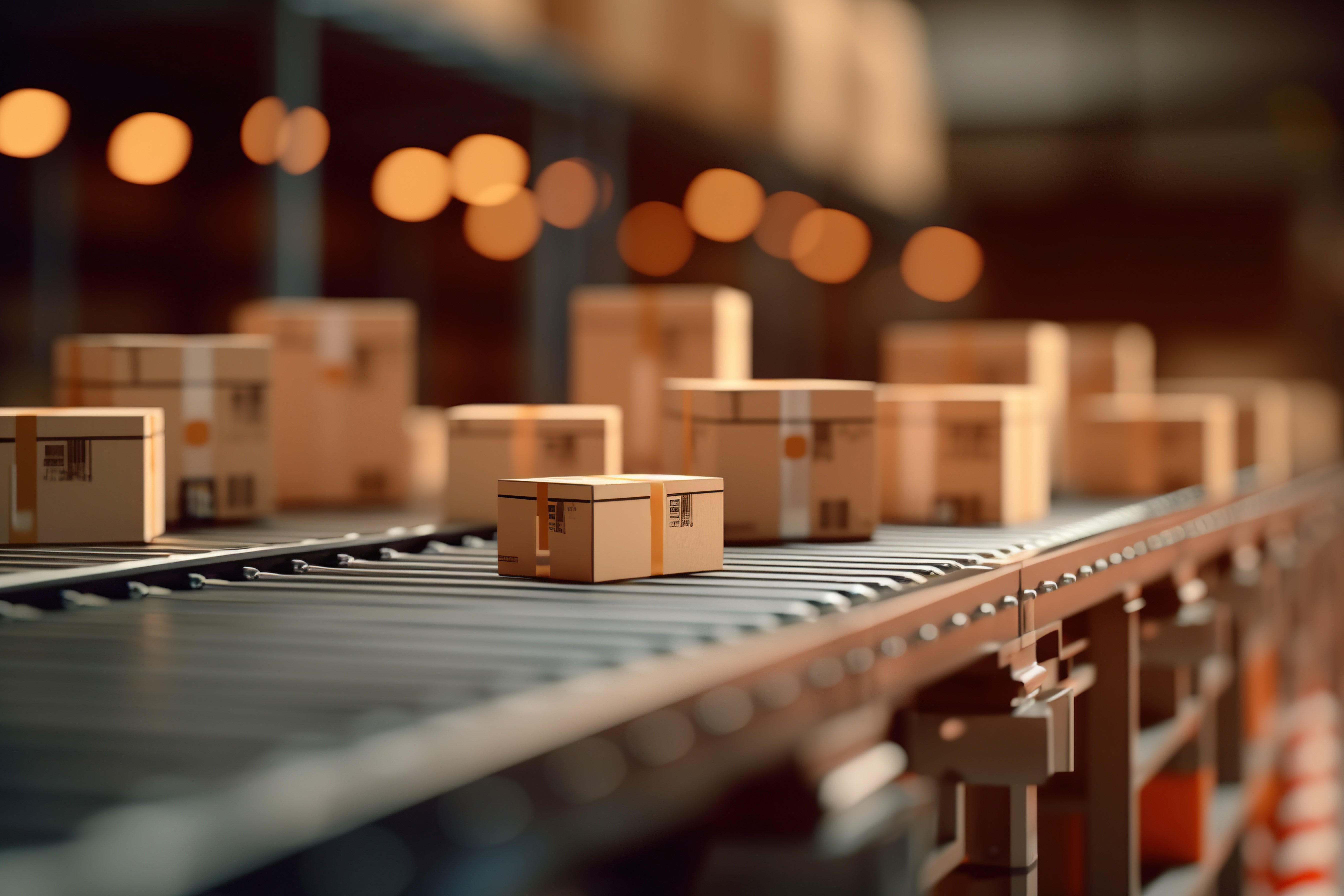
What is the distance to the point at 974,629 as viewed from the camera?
1.91m

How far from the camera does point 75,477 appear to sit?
2496 millimetres

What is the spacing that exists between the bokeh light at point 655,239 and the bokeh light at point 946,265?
3856mm

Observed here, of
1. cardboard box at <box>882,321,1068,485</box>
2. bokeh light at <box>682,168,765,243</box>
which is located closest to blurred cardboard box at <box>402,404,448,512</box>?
cardboard box at <box>882,321,1068,485</box>

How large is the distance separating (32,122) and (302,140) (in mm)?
889

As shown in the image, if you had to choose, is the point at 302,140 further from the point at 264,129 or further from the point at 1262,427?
the point at 1262,427

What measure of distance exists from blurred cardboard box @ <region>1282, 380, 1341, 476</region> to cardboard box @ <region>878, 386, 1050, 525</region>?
5733 mm

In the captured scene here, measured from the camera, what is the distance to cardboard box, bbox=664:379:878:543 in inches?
110

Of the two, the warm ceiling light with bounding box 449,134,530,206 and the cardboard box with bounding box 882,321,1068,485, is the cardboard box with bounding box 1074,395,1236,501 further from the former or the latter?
the warm ceiling light with bounding box 449,134,530,206

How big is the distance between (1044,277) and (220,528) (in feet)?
32.3

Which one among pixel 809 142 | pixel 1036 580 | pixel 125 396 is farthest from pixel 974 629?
pixel 809 142

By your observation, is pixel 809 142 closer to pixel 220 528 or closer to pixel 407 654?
pixel 220 528

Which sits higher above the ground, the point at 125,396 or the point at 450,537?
the point at 125,396

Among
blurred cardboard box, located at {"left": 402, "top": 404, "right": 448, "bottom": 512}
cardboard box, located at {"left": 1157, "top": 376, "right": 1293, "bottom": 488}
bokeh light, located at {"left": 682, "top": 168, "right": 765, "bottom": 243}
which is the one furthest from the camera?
bokeh light, located at {"left": 682, "top": 168, "right": 765, "bottom": 243}

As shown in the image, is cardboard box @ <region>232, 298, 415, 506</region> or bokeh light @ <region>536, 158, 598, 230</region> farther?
bokeh light @ <region>536, 158, 598, 230</region>
